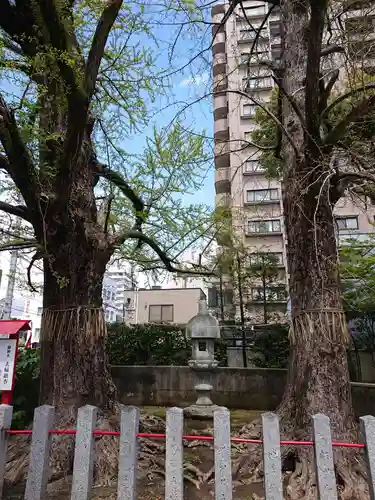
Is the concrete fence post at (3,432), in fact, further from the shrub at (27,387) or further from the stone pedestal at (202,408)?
the stone pedestal at (202,408)

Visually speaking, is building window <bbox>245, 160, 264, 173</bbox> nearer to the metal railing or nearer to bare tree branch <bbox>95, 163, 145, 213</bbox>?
bare tree branch <bbox>95, 163, 145, 213</bbox>

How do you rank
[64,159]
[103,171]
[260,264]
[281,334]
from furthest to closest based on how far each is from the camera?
[260,264]
[281,334]
[103,171]
[64,159]

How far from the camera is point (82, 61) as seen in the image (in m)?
4.30

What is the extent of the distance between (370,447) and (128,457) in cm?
172

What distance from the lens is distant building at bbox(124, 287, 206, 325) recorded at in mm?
23703

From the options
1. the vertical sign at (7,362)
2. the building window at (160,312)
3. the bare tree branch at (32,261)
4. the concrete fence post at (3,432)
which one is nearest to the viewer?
the concrete fence post at (3,432)

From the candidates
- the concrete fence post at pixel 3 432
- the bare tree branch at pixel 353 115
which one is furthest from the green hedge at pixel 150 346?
the concrete fence post at pixel 3 432

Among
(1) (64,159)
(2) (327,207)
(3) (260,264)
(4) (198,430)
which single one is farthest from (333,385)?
(3) (260,264)

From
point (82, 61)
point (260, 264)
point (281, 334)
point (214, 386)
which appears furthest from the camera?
point (260, 264)

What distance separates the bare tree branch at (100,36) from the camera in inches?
131

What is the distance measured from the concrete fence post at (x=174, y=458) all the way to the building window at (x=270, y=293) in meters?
11.8

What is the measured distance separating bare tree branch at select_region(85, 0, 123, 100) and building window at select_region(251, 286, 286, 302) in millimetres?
11786

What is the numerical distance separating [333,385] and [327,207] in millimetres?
2239

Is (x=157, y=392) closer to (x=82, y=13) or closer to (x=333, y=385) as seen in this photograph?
(x=333, y=385)
